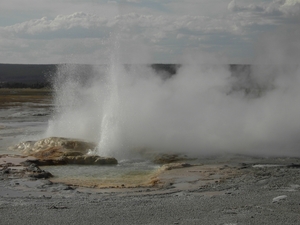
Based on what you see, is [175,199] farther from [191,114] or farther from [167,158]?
[191,114]

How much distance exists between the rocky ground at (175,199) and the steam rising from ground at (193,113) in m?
3.23

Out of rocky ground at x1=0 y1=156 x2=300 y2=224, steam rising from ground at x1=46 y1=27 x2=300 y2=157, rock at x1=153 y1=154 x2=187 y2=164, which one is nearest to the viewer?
rocky ground at x1=0 y1=156 x2=300 y2=224

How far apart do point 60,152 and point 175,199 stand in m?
6.36

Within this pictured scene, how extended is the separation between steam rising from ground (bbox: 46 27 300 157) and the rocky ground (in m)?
3.23

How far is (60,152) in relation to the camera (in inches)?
551

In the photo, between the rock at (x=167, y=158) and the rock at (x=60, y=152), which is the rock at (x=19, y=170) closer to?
the rock at (x=60, y=152)

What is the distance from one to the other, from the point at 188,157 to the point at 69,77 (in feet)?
45.9


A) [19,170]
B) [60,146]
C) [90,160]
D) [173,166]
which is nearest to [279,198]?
[173,166]

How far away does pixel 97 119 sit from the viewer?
17.9 metres

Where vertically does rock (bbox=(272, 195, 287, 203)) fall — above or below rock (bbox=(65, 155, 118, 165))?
below

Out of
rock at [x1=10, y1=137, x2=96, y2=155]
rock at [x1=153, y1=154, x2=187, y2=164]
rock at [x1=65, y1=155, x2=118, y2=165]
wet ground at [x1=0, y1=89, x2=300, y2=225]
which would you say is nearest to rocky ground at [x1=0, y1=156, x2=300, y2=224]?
wet ground at [x1=0, y1=89, x2=300, y2=225]

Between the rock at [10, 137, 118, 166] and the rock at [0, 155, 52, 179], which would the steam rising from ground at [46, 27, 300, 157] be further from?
the rock at [0, 155, 52, 179]

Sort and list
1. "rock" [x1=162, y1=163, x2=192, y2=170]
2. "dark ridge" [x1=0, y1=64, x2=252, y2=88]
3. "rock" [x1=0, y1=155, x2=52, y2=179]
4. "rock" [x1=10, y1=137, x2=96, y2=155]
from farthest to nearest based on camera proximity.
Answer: "dark ridge" [x1=0, y1=64, x2=252, y2=88], "rock" [x1=10, y1=137, x2=96, y2=155], "rock" [x1=162, y1=163, x2=192, y2=170], "rock" [x1=0, y1=155, x2=52, y2=179]

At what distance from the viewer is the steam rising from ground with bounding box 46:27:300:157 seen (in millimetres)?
14922
